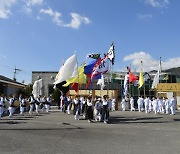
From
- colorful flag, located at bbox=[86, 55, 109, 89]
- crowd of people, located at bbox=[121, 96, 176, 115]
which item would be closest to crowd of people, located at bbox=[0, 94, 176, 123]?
crowd of people, located at bbox=[121, 96, 176, 115]

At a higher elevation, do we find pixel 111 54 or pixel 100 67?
pixel 111 54

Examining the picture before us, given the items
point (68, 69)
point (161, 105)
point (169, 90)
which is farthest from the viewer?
point (169, 90)

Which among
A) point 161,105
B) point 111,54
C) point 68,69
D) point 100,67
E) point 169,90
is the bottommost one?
point 161,105

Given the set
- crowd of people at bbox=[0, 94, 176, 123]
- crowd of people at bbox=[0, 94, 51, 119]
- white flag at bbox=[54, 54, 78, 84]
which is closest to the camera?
crowd of people at bbox=[0, 94, 176, 123]

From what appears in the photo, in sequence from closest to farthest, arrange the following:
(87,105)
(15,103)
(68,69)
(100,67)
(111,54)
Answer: (87,105), (68,69), (15,103), (100,67), (111,54)

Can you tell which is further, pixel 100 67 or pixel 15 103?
pixel 100 67

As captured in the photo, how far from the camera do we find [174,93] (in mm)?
40062

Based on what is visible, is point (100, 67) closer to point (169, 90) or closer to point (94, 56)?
point (94, 56)

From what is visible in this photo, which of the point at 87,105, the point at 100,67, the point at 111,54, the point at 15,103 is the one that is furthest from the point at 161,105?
the point at 15,103

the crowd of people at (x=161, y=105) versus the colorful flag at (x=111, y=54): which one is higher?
the colorful flag at (x=111, y=54)

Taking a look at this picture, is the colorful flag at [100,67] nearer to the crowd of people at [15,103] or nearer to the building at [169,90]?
the crowd of people at [15,103]

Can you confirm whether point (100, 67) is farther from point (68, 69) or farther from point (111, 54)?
point (68, 69)

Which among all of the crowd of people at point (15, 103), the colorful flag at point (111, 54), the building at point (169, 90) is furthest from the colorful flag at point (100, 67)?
the building at point (169, 90)

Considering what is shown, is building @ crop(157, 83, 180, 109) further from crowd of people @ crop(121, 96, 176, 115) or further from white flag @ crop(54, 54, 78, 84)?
white flag @ crop(54, 54, 78, 84)
